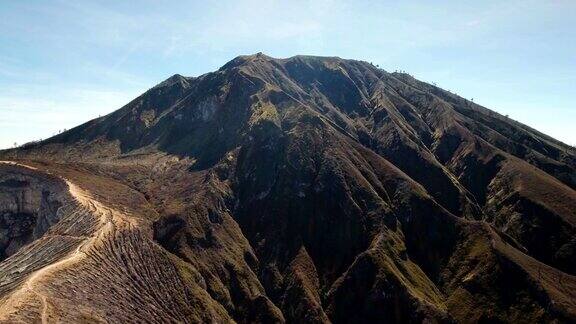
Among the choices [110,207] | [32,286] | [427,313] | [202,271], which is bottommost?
[427,313]

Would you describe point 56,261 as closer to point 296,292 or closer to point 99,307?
point 99,307

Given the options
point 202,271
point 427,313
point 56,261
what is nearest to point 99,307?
point 56,261

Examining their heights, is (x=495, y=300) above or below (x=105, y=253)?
below

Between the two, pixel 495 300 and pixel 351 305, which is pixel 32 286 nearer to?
pixel 351 305

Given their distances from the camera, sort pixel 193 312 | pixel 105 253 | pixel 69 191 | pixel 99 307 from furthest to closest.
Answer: pixel 69 191, pixel 193 312, pixel 105 253, pixel 99 307

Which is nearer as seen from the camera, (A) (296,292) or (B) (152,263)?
(B) (152,263)

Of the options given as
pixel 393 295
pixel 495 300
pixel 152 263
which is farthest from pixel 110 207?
pixel 495 300

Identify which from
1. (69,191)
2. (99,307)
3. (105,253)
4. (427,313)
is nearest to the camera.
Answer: (99,307)
